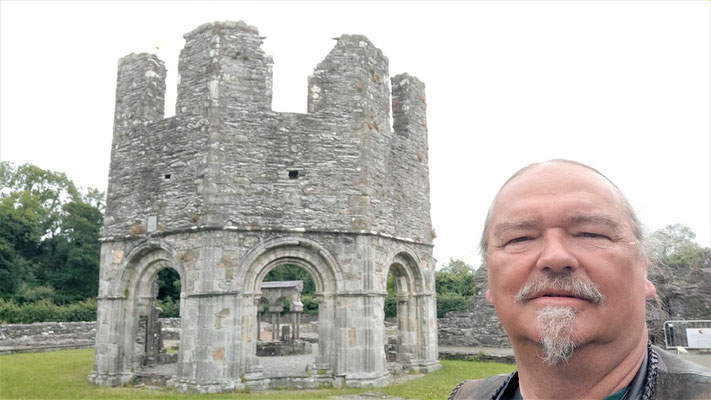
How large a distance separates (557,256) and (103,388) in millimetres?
13728

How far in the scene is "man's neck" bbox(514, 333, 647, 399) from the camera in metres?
1.26

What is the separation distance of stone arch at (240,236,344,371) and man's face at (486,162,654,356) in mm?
11379

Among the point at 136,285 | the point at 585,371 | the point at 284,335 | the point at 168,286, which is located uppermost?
the point at 168,286

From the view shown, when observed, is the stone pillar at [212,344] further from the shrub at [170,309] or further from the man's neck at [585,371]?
the shrub at [170,309]

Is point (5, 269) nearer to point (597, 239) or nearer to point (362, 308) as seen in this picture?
point (362, 308)

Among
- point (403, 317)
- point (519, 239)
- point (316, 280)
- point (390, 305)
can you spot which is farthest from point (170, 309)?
point (519, 239)

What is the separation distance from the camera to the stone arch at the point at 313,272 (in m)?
12.4

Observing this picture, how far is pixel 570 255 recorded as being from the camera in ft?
4.16

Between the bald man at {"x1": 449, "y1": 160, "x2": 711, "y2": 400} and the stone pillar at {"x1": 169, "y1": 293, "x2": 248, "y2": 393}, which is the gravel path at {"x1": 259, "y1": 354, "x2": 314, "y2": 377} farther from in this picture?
the bald man at {"x1": 449, "y1": 160, "x2": 711, "y2": 400}

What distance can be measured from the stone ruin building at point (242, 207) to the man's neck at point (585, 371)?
36.8ft

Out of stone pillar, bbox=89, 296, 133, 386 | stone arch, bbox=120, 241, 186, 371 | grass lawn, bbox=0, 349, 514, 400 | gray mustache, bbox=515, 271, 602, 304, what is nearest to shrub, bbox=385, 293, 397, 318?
grass lawn, bbox=0, 349, 514, 400

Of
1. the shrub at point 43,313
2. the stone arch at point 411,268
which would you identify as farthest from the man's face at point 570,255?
the shrub at point 43,313

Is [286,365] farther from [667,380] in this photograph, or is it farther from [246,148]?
[667,380]

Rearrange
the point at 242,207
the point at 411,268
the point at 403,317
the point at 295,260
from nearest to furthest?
the point at 242,207 < the point at 295,260 < the point at 403,317 < the point at 411,268
